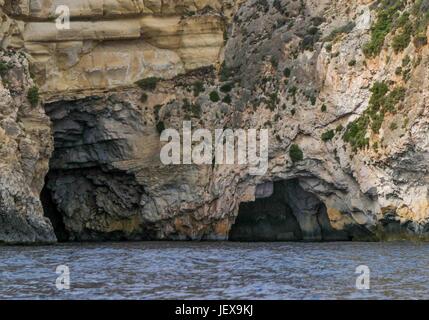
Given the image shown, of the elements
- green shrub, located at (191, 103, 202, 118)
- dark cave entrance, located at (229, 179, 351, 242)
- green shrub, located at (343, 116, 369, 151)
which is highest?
green shrub, located at (191, 103, 202, 118)

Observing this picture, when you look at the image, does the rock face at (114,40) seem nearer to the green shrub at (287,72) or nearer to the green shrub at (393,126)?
the green shrub at (287,72)

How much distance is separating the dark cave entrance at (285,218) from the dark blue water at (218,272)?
1233 cm

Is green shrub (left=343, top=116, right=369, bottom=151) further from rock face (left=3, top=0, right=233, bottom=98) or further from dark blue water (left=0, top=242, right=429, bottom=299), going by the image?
rock face (left=3, top=0, right=233, bottom=98)

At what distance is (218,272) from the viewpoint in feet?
150

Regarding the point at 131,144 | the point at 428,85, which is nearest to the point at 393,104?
the point at 428,85

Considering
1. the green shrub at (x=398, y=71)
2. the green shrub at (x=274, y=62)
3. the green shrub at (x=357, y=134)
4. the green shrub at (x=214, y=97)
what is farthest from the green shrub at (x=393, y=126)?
the green shrub at (x=214, y=97)

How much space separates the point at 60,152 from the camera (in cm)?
8019

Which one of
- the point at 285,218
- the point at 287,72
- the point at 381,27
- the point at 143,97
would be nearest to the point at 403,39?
the point at 381,27

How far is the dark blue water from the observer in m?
37.6

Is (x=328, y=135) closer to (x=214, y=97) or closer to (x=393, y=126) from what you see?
(x=393, y=126)

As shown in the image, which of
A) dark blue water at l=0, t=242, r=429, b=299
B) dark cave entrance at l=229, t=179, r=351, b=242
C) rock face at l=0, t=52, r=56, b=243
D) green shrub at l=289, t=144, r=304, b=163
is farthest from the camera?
dark cave entrance at l=229, t=179, r=351, b=242

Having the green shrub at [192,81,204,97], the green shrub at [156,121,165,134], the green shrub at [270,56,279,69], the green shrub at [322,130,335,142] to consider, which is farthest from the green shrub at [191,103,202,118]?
the green shrub at [322,130,335,142]

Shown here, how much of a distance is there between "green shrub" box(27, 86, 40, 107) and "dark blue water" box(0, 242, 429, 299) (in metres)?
13.5
